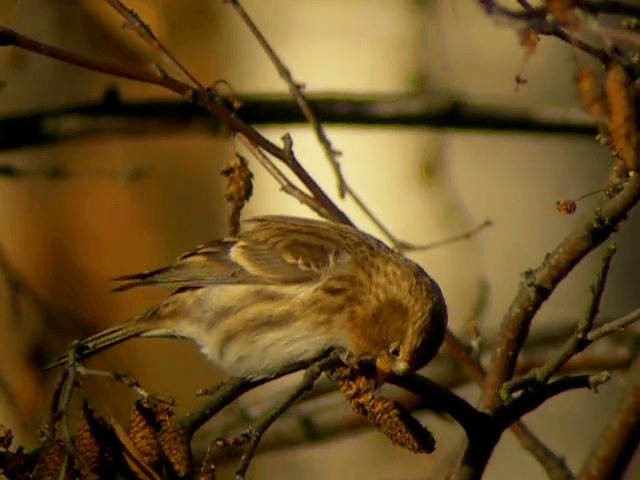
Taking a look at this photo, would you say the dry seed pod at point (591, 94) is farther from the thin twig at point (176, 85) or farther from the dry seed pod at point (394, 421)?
the thin twig at point (176, 85)

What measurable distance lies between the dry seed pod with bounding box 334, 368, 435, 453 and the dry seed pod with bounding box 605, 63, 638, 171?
23.7 inches

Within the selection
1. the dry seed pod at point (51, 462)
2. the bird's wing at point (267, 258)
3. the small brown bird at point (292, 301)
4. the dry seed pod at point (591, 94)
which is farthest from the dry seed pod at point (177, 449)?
the bird's wing at point (267, 258)

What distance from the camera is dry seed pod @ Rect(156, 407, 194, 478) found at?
1.81 meters

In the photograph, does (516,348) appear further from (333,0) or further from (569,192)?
(333,0)

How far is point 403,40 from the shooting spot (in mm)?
4926

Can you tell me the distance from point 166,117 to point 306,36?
1175 millimetres

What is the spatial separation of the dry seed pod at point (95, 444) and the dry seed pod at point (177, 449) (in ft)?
0.22

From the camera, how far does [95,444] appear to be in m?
1.83

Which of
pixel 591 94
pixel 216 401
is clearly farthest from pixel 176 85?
pixel 591 94

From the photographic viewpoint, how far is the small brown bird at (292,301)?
2682 millimetres

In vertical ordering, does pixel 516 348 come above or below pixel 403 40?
below

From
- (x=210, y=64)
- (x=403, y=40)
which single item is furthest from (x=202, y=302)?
(x=210, y=64)

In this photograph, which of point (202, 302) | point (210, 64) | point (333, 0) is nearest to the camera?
point (202, 302)

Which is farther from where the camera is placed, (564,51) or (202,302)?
(564,51)
